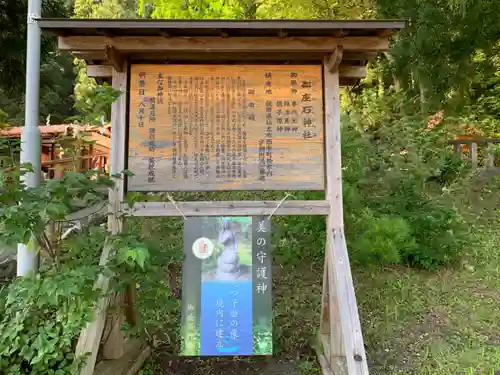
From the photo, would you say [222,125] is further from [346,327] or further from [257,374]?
[257,374]

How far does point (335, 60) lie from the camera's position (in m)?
3.62

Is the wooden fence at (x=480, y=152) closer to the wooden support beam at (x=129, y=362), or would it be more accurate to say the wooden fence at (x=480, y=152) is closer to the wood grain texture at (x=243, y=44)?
the wood grain texture at (x=243, y=44)

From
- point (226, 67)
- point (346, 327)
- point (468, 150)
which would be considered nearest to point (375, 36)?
point (226, 67)

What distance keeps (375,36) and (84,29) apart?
2.22 m

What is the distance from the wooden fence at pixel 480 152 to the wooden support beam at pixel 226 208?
8214mm

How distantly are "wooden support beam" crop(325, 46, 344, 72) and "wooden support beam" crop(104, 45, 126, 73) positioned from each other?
172 centimetres

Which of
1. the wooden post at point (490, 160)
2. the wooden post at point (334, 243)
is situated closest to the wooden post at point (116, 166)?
the wooden post at point (334, 243)

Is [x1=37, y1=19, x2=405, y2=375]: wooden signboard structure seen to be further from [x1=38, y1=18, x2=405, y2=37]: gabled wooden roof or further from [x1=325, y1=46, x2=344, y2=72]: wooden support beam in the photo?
[x1=38, y1=18, x2=405, y2=37]: gabled wooden roof

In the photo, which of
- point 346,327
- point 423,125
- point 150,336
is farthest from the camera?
point 423,125

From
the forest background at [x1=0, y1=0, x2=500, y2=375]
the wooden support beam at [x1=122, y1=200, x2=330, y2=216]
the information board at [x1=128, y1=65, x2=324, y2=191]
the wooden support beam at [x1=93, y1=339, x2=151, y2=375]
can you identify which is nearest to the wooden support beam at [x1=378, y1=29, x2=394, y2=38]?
the information board at [x1=128, y1=65, x2=324, y2=191]

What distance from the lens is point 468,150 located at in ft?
38.1

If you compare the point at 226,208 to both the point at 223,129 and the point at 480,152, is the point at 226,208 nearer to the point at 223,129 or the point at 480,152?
the point at 223,129

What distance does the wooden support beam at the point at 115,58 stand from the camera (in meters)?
3.51

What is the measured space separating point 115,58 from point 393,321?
3.67 m
